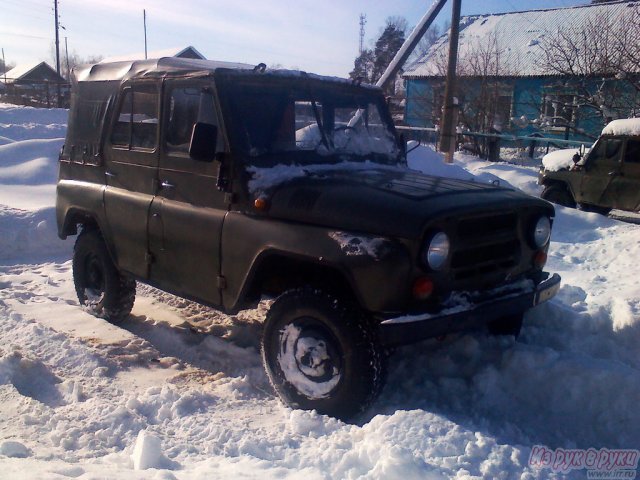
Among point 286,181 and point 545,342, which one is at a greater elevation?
point 286,181

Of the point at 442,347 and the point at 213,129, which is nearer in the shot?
the point at 213,129

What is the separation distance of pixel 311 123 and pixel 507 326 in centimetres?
199

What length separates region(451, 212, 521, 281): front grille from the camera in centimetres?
357

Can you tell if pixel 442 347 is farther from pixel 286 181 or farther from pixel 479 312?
pixel 286 181

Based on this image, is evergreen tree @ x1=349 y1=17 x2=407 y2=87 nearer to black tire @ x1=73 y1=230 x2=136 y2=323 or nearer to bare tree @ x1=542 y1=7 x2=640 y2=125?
bare tree @ x1=542 y1=7 x2=640 y2=125

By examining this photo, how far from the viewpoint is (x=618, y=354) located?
4.53 metres

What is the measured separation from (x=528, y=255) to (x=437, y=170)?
21.5 feet

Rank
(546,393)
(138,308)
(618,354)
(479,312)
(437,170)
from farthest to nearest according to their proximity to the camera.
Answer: (437,170)
(138,308)
(618,354)
(546,393)
(479,312)

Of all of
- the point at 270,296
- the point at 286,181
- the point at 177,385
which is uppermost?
the point at 286,181

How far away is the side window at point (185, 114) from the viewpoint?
4.21m

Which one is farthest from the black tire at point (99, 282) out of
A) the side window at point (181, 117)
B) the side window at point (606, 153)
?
the side window at point (606, 153)

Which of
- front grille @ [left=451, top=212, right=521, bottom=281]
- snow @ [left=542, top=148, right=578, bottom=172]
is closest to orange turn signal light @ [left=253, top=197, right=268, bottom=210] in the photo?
front grille @ [left=451, top=212, right=521, bottom=281]

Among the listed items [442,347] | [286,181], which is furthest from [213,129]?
[442,347]

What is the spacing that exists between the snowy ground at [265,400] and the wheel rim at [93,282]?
189 millimetres
